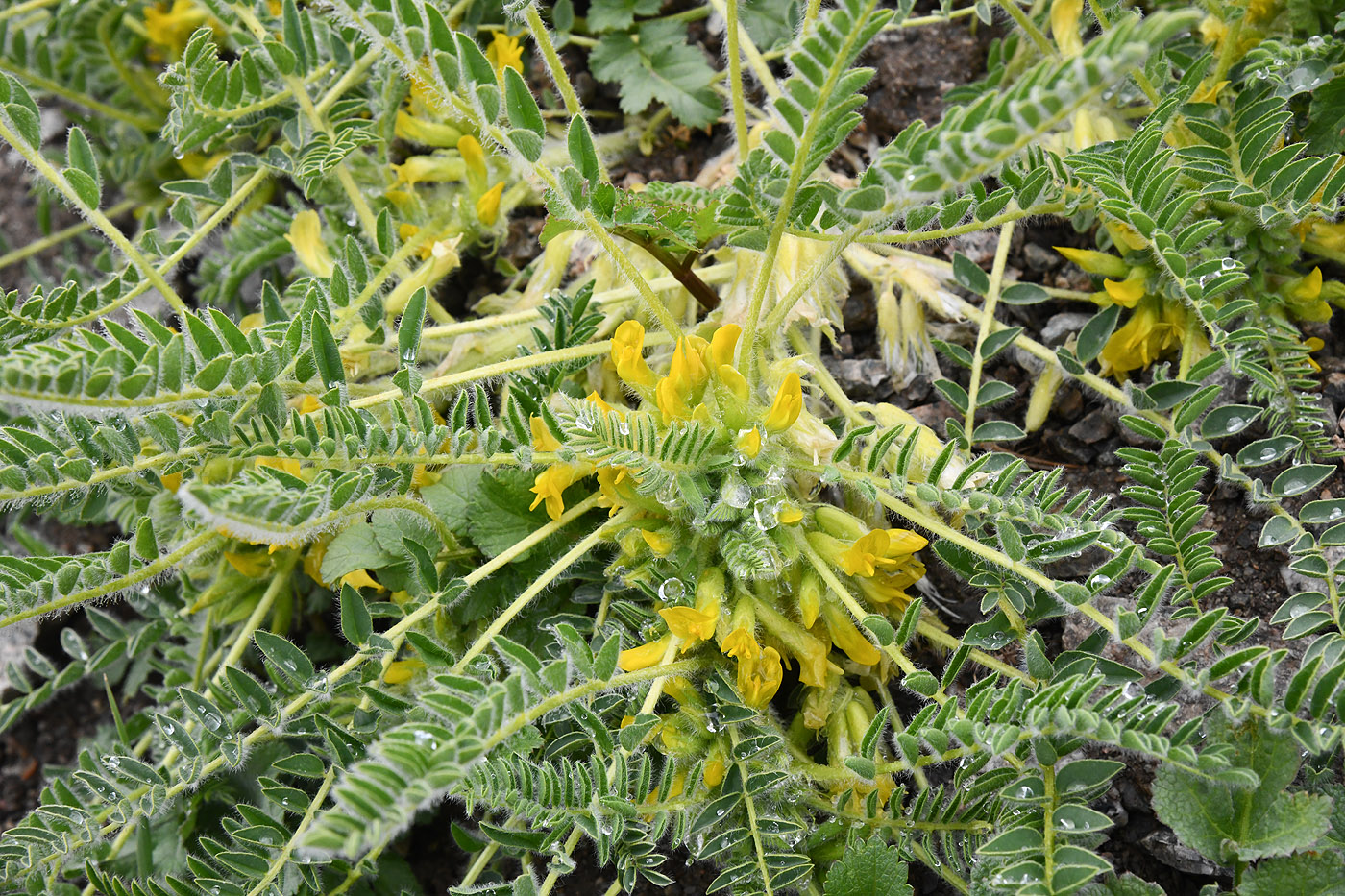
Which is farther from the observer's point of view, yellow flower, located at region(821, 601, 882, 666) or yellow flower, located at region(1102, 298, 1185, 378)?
yellow flower, located at region(1102, 298, 1185, 378)

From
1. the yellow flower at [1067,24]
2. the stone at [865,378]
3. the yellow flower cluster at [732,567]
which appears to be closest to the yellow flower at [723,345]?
the yellow flower cluster at [732,567]

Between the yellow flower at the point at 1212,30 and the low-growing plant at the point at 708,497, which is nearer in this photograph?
the low-growing plant at the point at 708,497

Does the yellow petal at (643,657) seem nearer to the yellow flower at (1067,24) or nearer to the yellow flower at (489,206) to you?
the yellow flower at (489,206)

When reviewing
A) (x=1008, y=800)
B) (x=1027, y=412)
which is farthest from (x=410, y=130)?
(x=1008, y=800)

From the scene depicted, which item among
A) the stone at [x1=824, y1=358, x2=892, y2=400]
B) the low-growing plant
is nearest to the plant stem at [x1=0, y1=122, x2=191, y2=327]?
the low-growing plant

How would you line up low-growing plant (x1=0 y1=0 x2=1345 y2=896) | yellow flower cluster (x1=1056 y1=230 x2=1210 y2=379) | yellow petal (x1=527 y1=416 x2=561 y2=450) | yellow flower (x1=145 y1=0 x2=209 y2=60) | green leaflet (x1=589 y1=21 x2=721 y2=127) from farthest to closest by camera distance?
1. yellow flower (x1=145 y1=0 x2=209 y2=60)
2. green leaflet (x1=589 y1=21 x2=721 y2=127)
3. yellow flower cluster (x1=1056 y1=230 x2=1210 y2=379)
4. yellow petal (x1=527 y1=416 x2=561 y2=450)
5. low-growing plant (x1=0 y1=0 x2=1345 y2=896)

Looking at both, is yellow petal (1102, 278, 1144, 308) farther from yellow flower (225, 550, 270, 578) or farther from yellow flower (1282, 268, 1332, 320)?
yellow flower (225, 550, 270, 578)

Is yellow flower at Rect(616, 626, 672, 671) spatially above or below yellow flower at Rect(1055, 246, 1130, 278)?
below

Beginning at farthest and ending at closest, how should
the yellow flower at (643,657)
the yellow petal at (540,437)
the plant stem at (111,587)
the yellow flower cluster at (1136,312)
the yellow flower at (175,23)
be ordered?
1. the yellow flower at (175,23)
2. the yellow flower cluster at (1136,312)
3. the yellow petal at (540,437)
4. the yellow flower at (643,657)
5. the plant stem at (111,587)
